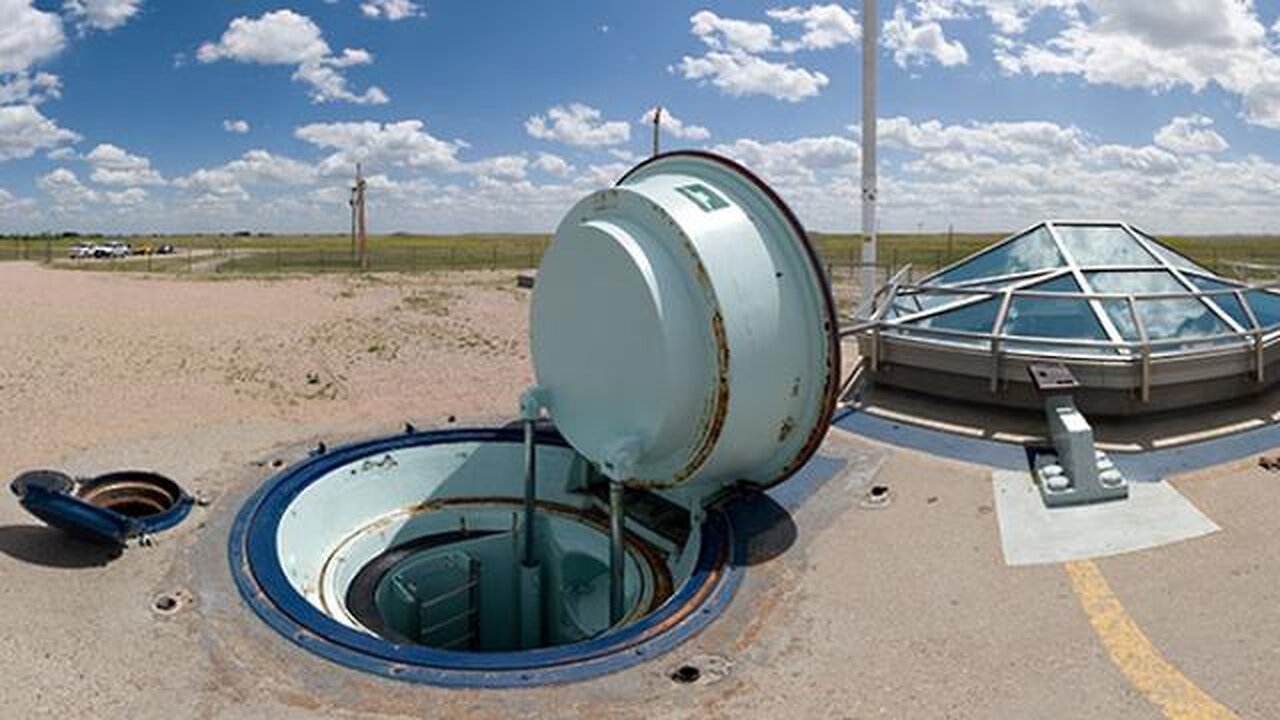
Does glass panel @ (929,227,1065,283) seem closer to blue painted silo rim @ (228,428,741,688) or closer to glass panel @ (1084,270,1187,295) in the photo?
glass panel @ (1084,270,1187,295)

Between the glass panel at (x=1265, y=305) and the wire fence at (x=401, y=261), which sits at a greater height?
the wire fence at (x=401, y=261)

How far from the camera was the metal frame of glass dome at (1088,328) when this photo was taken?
38.0 ft

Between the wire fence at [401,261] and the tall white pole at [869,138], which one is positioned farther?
the wire fence at [401,261]

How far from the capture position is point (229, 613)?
7074 millimetres

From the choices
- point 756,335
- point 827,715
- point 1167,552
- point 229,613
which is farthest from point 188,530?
point 1167,552

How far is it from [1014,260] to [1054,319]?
2.44 m

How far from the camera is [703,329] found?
7914 millimetres

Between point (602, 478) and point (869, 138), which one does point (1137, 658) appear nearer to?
point (602, 478)

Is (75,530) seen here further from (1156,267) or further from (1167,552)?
(1156,267)

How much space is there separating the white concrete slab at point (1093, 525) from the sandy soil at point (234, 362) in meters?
7.55

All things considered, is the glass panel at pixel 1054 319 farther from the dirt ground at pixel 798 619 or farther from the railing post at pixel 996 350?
the dirt ground at pixel 798 619

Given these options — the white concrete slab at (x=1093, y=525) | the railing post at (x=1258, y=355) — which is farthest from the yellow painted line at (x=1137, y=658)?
the railing post at (x=1258, y=355)

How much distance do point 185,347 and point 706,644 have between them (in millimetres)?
15002

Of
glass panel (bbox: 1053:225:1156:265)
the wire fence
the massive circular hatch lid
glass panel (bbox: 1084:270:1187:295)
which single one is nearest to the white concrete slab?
the massive circular hatch lid
